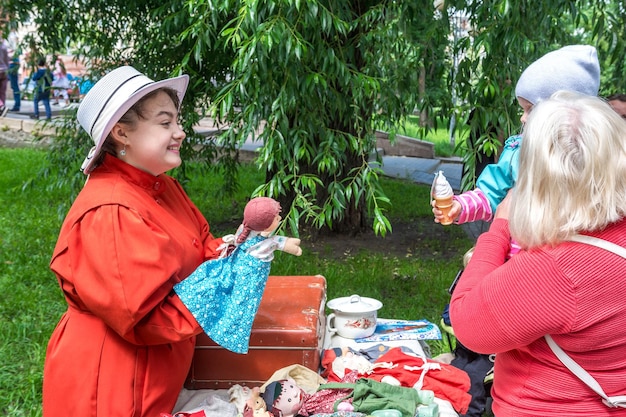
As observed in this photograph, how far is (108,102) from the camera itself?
2.27 m

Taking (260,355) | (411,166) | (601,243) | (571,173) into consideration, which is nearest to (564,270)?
(601,243)

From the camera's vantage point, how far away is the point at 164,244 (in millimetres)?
2152

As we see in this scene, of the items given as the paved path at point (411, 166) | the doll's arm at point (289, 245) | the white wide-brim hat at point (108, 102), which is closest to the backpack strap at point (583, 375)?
the doll's arm at point (289, 245)

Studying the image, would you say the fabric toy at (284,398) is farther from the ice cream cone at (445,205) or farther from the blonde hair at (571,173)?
the blonde hair at (571,173)

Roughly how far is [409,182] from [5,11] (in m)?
5.82

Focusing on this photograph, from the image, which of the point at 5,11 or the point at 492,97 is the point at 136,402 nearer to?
the point at 492,97

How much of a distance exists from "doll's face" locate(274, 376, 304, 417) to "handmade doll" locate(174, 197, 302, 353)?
0.29 m

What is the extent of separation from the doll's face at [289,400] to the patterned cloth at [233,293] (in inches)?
11.7

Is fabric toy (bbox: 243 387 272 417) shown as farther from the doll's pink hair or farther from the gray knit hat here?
the gray knit hat

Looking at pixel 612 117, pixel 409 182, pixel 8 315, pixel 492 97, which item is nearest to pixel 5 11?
pixel 8 315

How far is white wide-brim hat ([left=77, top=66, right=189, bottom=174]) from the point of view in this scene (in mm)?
2232

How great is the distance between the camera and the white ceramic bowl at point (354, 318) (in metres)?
3.16

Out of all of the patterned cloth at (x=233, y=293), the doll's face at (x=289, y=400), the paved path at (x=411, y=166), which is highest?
the patterned cloth at (x=233, y=293)

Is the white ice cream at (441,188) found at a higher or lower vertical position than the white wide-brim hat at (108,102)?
lower
